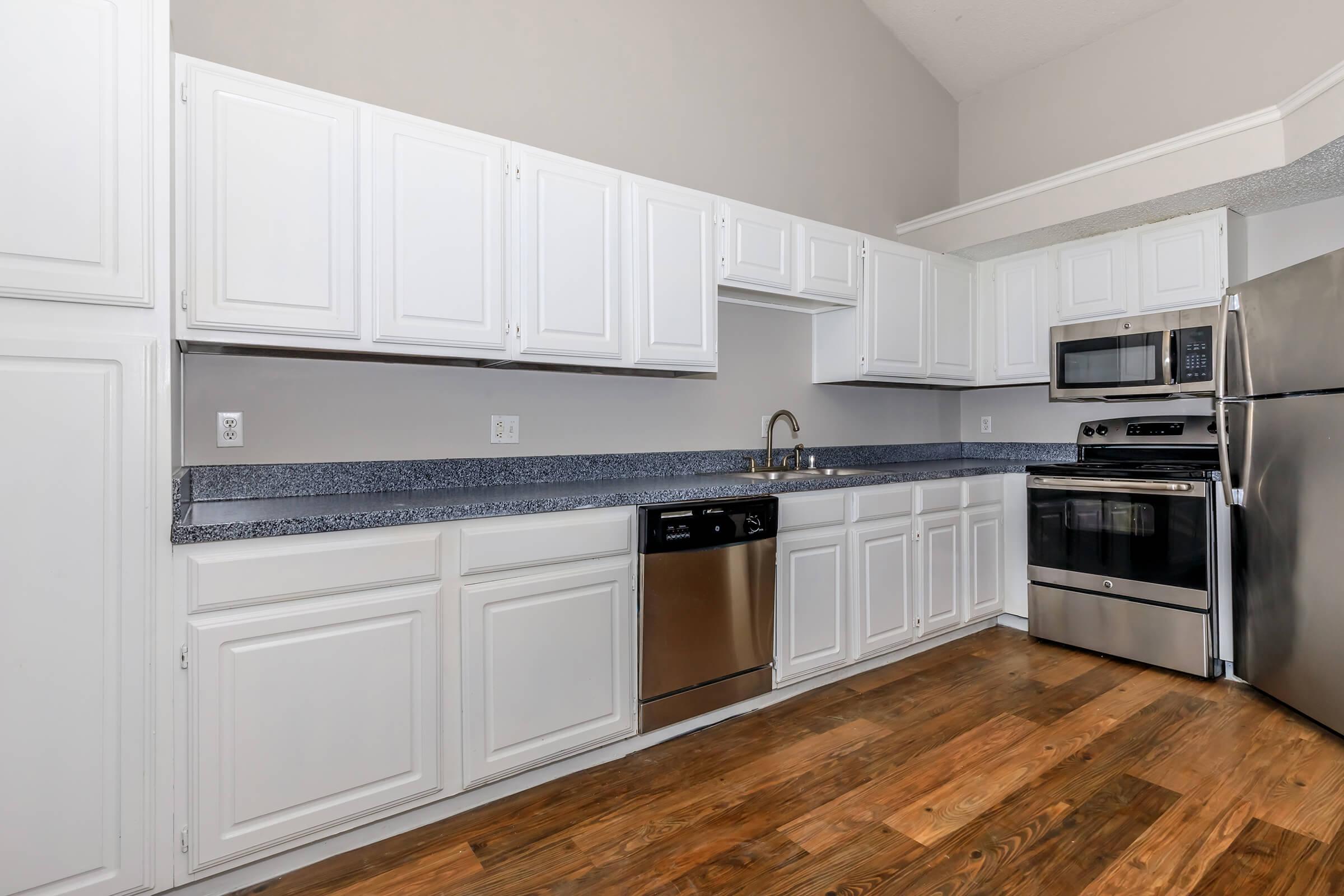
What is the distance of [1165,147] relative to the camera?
3090mm

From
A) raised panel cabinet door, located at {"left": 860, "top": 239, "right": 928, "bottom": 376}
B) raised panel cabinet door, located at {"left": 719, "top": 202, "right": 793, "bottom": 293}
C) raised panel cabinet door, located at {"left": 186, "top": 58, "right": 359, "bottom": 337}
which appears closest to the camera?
raised panel cabinet door, located at {"left": 186, "top": 58, "right": 359, "bottom": 337}

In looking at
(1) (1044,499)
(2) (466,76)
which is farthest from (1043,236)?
(2) (466,76)

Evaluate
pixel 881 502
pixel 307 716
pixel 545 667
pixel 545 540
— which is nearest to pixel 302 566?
pixel 307 716

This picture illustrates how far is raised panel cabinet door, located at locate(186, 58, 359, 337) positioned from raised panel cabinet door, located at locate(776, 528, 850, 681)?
177 centimetres

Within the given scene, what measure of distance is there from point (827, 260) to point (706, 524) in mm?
1560

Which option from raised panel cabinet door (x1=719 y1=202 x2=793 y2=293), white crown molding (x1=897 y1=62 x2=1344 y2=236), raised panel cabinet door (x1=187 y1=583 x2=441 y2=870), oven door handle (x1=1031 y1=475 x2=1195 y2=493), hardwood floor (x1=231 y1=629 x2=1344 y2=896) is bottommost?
hardwood floor (x1=231 y1=629 x2=1344 y2=896)

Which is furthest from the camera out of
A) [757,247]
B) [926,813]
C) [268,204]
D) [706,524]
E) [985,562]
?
[985,562]

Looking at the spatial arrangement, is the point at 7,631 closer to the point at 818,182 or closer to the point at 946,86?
the point at 818,182

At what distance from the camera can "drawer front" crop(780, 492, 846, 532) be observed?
106 inches

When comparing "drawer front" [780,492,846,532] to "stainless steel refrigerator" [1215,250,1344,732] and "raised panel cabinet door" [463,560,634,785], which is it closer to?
"raised panel cabinet door" [463,560,634,785]

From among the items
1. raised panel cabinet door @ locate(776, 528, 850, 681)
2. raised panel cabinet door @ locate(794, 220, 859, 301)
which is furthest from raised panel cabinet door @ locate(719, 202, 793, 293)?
raised panel cabinet door @ locate(776, 528, 850, 681)

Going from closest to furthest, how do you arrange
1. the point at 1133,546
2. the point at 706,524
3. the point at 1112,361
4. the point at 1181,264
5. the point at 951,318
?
1. the point at 706,524
2. the point at 1133,546
3. the point at 1181,264
4. the point at 1112,361
5. the point at 951,318

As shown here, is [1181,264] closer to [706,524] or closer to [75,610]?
[706,524]

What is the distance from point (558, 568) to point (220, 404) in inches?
46.0
